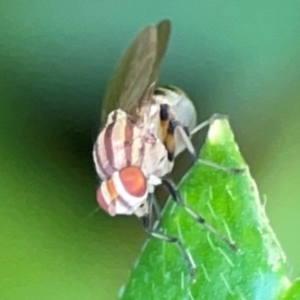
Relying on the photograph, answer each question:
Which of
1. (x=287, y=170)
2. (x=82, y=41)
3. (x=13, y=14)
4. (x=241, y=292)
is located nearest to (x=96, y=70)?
(x=82, y=41)

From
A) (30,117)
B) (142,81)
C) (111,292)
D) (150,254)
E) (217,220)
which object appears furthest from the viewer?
(30,117)

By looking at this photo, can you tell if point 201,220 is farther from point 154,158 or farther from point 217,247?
point 154,158

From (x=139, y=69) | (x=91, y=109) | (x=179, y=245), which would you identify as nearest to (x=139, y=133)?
(x=139, y=69)

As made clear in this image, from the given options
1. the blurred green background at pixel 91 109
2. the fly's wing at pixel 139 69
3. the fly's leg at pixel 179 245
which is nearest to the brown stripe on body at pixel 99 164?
the fly's wing at pixel 139 69

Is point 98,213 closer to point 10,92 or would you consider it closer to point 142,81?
point 10,92

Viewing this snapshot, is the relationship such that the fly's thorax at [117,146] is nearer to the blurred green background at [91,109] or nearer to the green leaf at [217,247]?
the blurred green background at [91,109]

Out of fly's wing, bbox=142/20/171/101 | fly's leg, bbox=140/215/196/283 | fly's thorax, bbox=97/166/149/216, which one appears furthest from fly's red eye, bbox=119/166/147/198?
fly's leg, bbox=140/215/196/283
